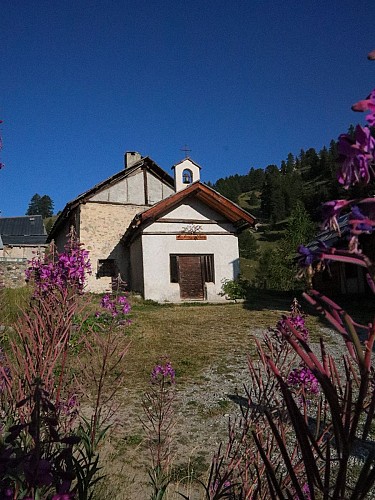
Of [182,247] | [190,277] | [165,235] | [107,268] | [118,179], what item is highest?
[118,179]

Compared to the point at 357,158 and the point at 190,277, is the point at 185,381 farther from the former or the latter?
the point at 190,277

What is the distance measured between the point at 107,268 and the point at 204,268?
5489mm

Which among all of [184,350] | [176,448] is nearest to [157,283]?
[184,350]

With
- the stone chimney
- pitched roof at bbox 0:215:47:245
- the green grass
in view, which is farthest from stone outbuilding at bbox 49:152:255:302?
pitched roof at bbox 0:215:47:245

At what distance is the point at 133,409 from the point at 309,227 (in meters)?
29.5

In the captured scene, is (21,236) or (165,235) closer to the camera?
(165,235)

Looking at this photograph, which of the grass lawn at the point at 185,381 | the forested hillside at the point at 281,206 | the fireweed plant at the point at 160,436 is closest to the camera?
the fireweed plant at the point at 160,436

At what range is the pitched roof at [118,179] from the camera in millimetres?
19281

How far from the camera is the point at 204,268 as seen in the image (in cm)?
1761

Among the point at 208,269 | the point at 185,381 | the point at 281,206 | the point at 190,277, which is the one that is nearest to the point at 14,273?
the point at 190,277

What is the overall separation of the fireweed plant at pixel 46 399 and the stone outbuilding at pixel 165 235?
1382 cm

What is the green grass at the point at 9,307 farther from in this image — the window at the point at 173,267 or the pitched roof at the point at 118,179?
the pitched roof at the point at 118,179

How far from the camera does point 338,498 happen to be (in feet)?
Answer: 2.07

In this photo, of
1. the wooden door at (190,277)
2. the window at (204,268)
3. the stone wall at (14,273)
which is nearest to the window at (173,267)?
the window at (204,268)
